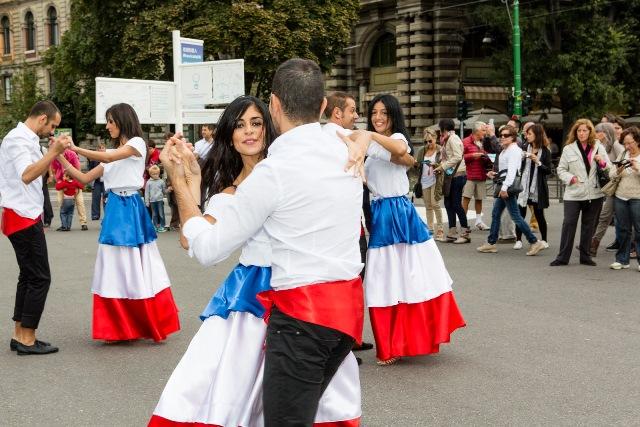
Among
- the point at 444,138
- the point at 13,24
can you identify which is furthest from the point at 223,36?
the point at 13,24

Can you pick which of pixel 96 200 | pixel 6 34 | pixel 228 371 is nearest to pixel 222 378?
pixel 228 371

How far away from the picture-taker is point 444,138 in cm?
1474

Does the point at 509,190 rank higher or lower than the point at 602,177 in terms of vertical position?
lower

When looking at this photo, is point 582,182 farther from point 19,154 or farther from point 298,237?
point 298,237

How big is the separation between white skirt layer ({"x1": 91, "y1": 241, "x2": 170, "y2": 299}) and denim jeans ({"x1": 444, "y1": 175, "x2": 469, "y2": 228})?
308 inches

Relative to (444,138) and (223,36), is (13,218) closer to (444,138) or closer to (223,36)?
(444,138)

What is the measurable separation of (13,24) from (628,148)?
60969mm

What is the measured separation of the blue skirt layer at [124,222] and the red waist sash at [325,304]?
433cm

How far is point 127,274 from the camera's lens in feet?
24.3

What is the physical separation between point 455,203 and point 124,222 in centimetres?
806

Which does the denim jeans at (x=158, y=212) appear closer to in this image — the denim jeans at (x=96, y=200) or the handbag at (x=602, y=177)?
the denim jeans at (x=96, y=200)

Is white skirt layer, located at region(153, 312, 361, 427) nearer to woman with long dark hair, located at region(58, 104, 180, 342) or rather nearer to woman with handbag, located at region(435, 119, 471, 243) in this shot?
woman with long dark hair, located at region(58, 104, 180, 342)

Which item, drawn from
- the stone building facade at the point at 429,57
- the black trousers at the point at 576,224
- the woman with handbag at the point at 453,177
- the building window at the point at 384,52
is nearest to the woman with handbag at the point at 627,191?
the black trousers at the point at 576,224

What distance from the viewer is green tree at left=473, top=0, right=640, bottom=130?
3164cm
